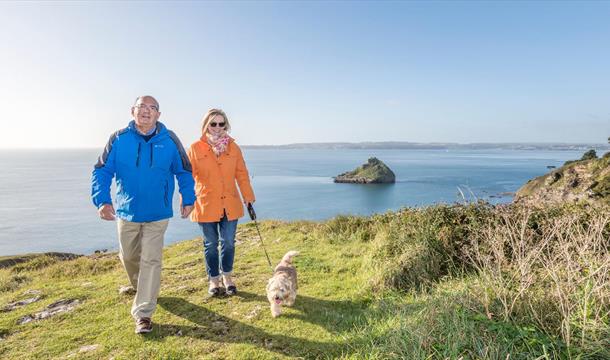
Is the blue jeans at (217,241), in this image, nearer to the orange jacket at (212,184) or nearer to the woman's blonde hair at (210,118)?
the orange jacket at (212,184)

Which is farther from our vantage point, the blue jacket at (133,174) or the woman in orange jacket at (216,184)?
the woman in orange jacket at (216,184)

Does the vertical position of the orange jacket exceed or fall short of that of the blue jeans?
it exceeds it

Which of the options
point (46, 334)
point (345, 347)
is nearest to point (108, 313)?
point (46, 334)

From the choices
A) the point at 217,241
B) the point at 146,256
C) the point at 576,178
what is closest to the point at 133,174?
the point at 146,256

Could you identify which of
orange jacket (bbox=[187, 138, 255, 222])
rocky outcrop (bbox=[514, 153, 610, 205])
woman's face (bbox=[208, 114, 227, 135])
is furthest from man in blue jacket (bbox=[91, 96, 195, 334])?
rocky outcrop (bbox=[514, 153, 610, 205])

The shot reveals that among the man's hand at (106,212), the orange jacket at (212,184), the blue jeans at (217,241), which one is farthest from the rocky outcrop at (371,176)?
the man's hand at (106,212)

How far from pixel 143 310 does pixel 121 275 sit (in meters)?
3.39

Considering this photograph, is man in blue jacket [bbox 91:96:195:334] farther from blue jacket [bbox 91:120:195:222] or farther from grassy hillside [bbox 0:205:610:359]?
grassy hillside [bbox 0:205:610:359]

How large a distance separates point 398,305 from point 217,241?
9.43 ft

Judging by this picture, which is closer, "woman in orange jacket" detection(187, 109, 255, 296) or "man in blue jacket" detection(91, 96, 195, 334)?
"man in blue jacket" detection(91, 96, 195, 334)

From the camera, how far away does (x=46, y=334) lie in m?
4.23

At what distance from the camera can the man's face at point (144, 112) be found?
4137 millimetres

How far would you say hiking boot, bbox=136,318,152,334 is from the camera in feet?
13.4

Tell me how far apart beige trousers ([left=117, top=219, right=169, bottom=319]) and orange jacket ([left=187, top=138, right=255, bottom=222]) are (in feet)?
2.15
